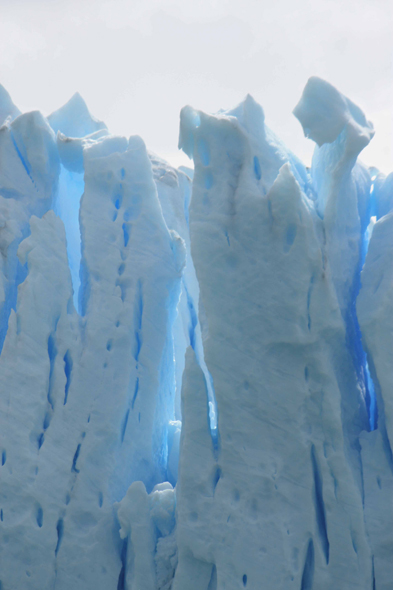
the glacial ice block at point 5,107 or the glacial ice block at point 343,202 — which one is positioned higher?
the glacial ice block at point 5,107

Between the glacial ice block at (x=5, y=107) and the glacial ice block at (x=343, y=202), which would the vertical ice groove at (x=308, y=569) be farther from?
the glacial ice block at (x=5, y=107)

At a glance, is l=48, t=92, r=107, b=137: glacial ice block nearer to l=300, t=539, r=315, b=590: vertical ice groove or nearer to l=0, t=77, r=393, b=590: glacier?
l=0, t=77, r=393, b=590: glacier

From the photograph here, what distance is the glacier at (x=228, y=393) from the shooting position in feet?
12.7

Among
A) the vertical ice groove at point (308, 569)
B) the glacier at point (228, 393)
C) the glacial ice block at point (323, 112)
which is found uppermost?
the glacial ice block at point (323, 112)

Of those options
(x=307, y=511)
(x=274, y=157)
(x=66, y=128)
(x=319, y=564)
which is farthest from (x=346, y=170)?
(x=66, y=128)

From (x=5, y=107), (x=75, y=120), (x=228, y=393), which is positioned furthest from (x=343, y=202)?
(x=5, y=107)

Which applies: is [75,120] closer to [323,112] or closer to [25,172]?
[25,172]

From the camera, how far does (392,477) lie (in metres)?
3.87

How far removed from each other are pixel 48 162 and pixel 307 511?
18.1 feet

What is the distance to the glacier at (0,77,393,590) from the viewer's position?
386cm

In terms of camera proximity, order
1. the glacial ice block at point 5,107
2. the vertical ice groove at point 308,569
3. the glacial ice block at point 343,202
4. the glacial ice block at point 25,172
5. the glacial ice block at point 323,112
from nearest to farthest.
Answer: the vertical ice groove at point 308,569 < the glacial ice block at point 343,202 < the glacial ice block at point 323,112 < the glacial ice block at point 25,172 < the glacial ice block at point 5,107

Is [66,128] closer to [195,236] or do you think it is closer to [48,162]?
[48,162]

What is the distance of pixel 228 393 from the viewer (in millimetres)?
4184

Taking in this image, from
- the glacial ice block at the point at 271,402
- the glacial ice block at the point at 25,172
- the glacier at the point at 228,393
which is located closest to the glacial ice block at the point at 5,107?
the glacial ice block at the point at 25,172
